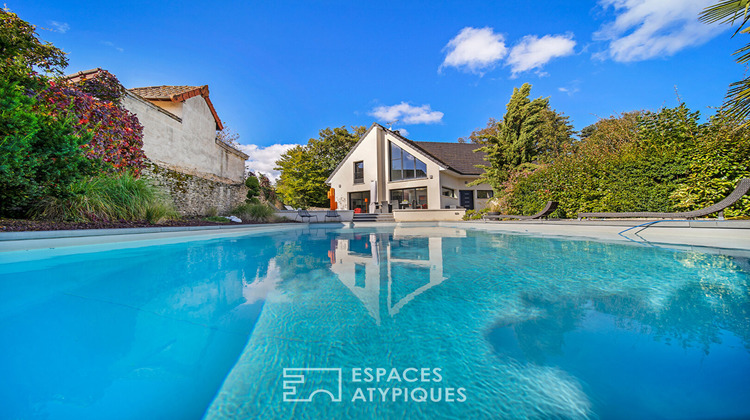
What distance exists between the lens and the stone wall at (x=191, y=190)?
29.8ft

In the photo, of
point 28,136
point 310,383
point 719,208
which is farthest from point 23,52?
point 719,208

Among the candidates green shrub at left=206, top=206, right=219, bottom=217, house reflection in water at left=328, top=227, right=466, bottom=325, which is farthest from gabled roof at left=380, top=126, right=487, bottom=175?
house reflection in water at left=328, top=227, right=466, bottom=325

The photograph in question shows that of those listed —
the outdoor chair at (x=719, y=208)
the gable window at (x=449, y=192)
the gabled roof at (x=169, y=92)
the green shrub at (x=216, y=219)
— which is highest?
the gabled roof at (x=169, y=92)

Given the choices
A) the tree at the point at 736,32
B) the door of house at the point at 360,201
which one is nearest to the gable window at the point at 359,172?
the door of house at the point at 360,201

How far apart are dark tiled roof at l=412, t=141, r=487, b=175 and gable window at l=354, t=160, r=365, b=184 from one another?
179 inches

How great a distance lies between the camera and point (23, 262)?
11.3 ft

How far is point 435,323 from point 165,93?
16.0 m

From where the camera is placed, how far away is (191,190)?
10.5 metres

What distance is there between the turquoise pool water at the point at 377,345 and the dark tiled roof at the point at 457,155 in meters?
16.1

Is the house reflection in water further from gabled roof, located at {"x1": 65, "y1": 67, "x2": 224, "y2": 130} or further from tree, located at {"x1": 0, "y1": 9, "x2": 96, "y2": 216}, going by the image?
gabled roof, located at {"x1": 65, "y1": 67, "x2": 224, "y2": 130}

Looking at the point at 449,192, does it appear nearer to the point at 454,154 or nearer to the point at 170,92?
the point at 454,154

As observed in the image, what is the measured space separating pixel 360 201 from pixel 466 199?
27.4 ft

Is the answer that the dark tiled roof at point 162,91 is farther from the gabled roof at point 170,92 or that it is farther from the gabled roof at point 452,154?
the gabled roof at point 452,154

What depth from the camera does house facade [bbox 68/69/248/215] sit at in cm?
947
